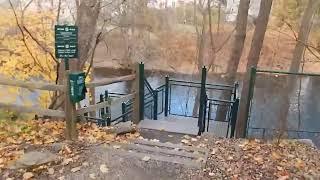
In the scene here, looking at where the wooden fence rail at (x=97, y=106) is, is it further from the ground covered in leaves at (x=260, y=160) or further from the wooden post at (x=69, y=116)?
the ground covered in leaves at (x=260, y=160)

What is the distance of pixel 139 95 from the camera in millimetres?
7129

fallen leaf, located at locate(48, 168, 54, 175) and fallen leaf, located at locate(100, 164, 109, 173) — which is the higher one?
fallen leaf, located at locate(100, 164, 109, 173)

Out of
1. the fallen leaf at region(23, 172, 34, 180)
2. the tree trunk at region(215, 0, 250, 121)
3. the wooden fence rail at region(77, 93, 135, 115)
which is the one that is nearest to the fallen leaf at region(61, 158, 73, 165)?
the fallen leaf at region(23, 172, 34, 180)

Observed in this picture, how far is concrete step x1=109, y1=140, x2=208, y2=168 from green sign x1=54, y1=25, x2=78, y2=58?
146cm

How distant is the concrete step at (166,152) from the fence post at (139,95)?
1.76m

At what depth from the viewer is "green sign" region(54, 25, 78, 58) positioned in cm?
470

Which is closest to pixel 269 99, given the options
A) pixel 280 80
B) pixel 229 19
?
pixel 280 80

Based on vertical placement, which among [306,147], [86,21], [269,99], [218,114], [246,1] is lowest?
[269,99]

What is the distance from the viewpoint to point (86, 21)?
7.73 meters

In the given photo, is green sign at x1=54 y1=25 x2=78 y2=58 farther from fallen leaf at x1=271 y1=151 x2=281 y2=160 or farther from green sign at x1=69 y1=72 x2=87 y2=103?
fallen leaf at x1=271 y1=151 x2=281 y2=160

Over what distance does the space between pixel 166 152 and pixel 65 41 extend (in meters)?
2.05

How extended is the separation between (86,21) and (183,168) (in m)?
4.48

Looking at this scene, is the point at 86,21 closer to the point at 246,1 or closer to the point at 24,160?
the point at 24,160

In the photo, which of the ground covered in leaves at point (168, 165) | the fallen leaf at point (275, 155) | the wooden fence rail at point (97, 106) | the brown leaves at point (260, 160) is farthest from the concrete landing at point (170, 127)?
the fallen leaf at point (275, 155)
